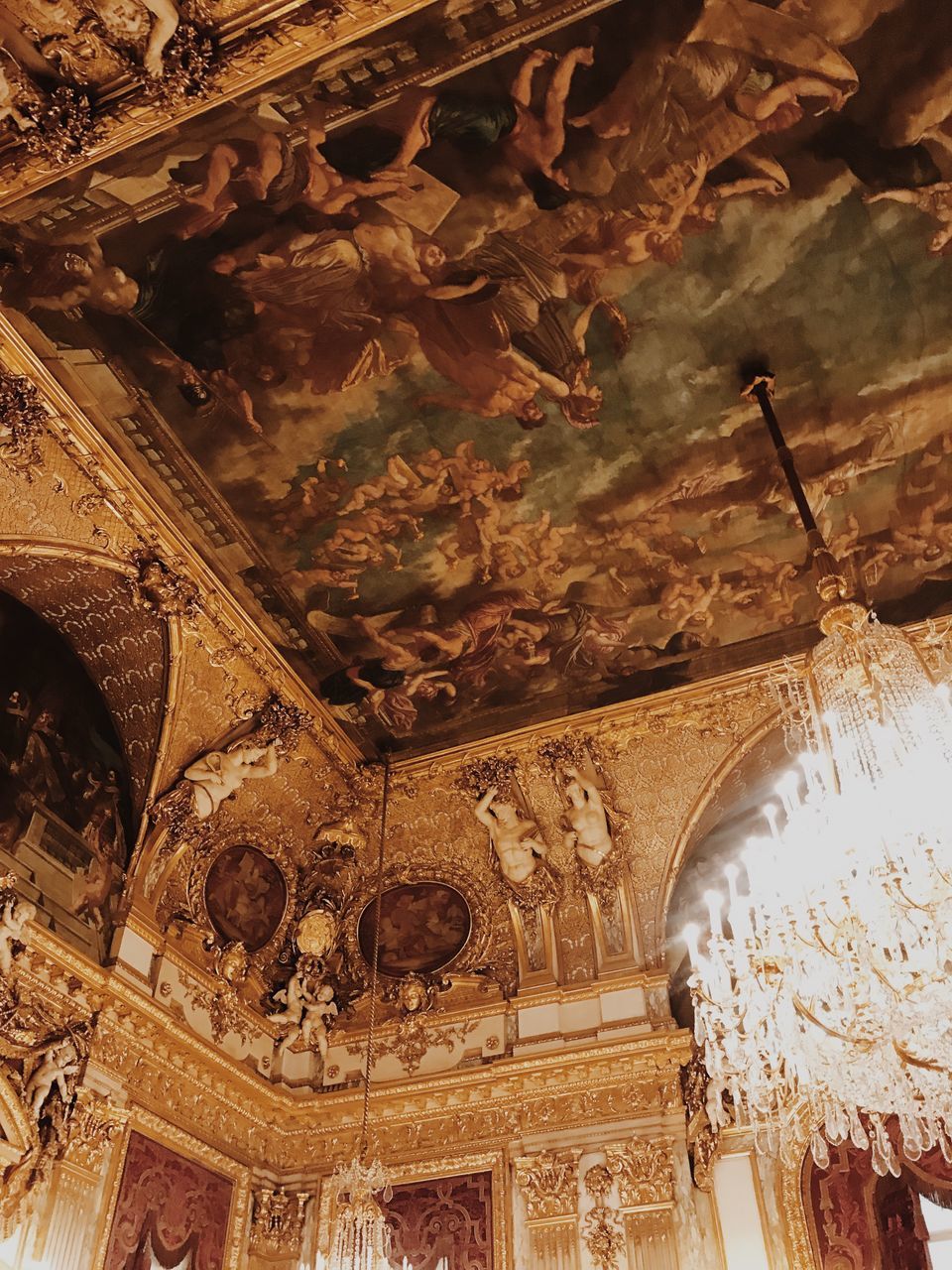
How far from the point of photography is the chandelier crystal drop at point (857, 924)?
611 cm

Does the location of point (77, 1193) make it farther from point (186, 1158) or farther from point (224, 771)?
point (224, 771)

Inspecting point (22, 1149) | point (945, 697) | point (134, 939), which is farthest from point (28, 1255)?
point (945, 697)

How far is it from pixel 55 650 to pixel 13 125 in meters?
4.66

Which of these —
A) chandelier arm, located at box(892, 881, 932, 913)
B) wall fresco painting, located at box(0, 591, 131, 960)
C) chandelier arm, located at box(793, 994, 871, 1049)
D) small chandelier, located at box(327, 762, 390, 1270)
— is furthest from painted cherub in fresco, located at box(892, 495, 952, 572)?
wall fresco painting, located at box(0, 591, 131, 960)

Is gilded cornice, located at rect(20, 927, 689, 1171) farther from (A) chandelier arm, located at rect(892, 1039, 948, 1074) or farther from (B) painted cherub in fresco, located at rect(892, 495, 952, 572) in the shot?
(B) painted cherub in fresco, located at rect(892, 495, 952, 572)

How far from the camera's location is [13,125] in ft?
22.0

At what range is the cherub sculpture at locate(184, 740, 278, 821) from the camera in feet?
34.3

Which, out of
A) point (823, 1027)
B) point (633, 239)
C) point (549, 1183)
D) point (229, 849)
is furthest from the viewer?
point (229, 849)

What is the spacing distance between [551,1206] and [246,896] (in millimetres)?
4256

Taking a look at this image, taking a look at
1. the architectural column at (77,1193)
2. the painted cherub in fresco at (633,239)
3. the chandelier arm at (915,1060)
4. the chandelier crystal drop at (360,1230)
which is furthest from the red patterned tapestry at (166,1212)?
the painted cherub in fresco at (633,239)

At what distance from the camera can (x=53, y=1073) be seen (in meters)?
8.35

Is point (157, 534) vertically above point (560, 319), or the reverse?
point (560, 319)

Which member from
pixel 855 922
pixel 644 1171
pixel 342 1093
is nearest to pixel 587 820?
pixel 644 1171

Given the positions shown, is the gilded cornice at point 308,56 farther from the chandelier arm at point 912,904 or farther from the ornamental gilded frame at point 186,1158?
the ornamental gilded frame at point 186,1158
